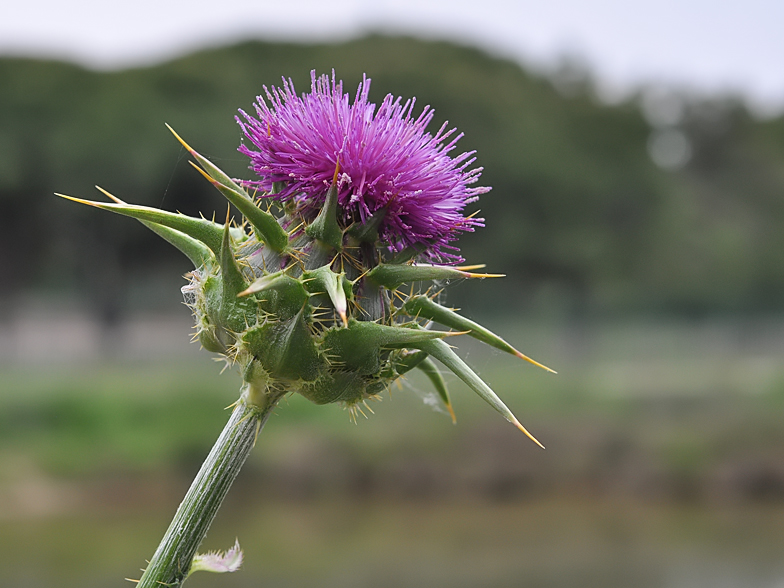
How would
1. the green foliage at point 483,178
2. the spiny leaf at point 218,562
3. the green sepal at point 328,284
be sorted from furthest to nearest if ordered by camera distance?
the green foliage at point 483,178 → the spiny leaf at point 218,562 → the green sepal at point 328,284

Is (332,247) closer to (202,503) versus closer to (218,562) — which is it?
(202,503)

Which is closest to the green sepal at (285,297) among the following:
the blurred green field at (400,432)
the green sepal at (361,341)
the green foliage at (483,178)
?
the green sepal at (361,341)

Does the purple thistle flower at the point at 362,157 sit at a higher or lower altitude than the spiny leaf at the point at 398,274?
higher

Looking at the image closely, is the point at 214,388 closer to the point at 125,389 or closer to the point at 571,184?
the point at 125,389

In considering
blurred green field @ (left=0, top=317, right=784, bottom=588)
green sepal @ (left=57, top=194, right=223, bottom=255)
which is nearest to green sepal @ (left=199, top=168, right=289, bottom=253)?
green sepal @ (left=57, top=194, right=223, bottom=255)

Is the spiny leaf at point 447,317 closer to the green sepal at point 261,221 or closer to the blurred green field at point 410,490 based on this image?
the green sepal at point 261,221

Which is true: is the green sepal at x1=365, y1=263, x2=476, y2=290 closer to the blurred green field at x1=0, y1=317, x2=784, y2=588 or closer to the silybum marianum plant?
the silybum marianum plant

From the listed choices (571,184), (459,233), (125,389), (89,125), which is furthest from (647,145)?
(459,233)

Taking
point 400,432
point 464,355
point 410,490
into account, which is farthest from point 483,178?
point 464,355
